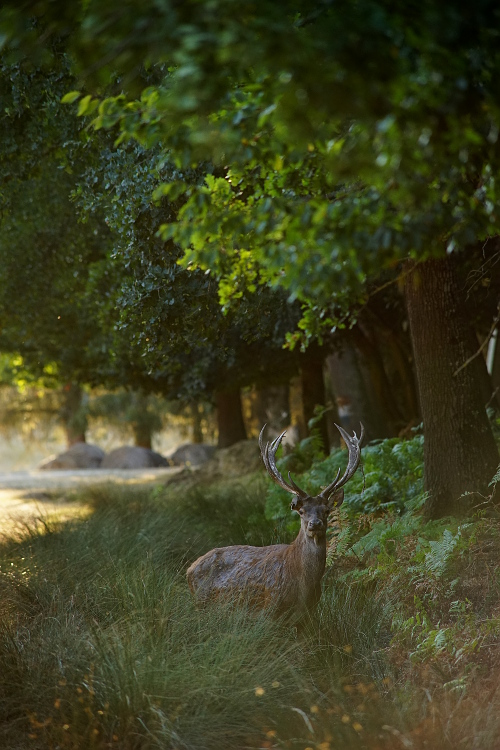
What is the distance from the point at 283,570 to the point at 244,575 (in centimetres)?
33

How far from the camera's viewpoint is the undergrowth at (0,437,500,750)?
4703mm

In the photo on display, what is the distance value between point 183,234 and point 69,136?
16.1ft

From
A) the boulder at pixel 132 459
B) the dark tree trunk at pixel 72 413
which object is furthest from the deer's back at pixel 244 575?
the dark tree trunk at pixel 72 413

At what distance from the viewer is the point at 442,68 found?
10.9 feet

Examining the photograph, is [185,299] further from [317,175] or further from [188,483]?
[188,483]

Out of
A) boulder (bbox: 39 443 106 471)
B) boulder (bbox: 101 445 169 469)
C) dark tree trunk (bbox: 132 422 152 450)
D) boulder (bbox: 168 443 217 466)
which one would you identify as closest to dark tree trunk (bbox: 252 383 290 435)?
boulder (bbox: 168 443 217 466)

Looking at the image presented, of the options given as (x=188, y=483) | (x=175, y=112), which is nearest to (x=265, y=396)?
(x=188, y=483)

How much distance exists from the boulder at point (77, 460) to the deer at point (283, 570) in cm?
2343

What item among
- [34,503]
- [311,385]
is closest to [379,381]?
[311,385]

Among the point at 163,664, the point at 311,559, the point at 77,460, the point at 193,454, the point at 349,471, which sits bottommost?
the point at 163,664

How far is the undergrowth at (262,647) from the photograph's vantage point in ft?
15.4

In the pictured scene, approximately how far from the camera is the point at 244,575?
6.48 m

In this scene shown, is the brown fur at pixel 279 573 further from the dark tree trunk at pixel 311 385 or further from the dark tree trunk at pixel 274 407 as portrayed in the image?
the dark tree trunk at pixel 274 407

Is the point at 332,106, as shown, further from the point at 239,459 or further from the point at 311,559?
the point at 239,459
